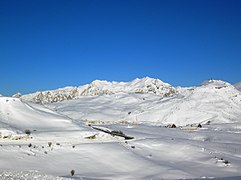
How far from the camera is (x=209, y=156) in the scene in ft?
77.8

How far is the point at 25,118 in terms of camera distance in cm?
2933

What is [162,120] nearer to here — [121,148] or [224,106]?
[224,106]

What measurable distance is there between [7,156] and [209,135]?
22.3 meters

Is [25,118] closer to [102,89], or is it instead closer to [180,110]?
[180,110]

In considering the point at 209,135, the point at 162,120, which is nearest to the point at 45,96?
the point at 162,120

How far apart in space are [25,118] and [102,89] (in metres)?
132

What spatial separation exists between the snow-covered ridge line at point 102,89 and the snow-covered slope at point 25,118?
10632 centimetres

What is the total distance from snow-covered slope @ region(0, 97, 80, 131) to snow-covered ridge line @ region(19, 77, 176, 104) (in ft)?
349

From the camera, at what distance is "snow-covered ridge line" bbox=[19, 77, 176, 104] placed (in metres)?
143

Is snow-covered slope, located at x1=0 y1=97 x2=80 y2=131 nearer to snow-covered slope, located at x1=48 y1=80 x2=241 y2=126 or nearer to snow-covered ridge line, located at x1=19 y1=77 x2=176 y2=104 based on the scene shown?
snow-covered slope, located at x1=48 y1=80 x2=241 y2=126

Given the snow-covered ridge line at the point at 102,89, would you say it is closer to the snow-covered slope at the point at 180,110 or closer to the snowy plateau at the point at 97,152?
A: the snow-covered slope at the point at 180,110

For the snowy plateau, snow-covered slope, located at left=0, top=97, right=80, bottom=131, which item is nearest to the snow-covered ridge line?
the snowy plateau

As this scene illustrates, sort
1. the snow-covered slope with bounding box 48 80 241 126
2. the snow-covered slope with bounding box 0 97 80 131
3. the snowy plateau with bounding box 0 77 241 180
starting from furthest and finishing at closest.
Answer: the snow-covered slope with bounding box 48 80 241 126, the snow-covered slope with bounding box 0 97 80 131, the snowy plateau with bounding box 0 77 241 180

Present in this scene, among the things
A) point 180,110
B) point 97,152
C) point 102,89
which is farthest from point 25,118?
point 102,89
